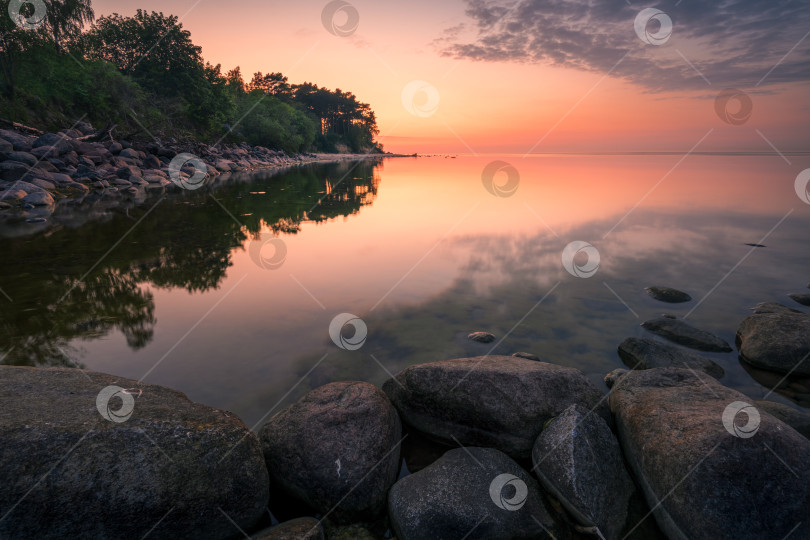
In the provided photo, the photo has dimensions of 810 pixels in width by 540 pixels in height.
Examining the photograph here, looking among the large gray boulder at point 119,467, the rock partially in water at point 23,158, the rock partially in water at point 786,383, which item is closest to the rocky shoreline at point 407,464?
the large gray boulder at point 119,467

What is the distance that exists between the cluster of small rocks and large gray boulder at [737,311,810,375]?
2504cm

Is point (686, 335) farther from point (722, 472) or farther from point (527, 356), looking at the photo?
point (722, 472)

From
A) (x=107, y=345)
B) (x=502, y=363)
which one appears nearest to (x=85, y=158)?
(x=107, y=345)

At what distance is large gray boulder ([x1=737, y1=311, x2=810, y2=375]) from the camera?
650cm

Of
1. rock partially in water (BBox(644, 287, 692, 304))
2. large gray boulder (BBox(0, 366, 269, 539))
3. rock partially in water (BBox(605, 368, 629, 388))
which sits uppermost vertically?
rock partially in water (BBox(644, 287, 692, 304))

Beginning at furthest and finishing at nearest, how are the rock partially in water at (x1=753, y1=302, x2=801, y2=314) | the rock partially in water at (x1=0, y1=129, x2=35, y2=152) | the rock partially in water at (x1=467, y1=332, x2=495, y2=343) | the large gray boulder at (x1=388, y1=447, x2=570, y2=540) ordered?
the rock partially in water at (x1=0, y1=129, x2=35, y2=152) < the rock partially in water at (x1=753, y1=302, x2=801, y2=314) < the rock partially in water at (x1=467, y1=332, x2=495, y2=343) < the large gray boulder at (x1=388, y1=447, x2=570, y2=540)

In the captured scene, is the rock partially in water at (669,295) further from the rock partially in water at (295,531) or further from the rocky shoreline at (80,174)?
the rocky shoreline at (80,174)

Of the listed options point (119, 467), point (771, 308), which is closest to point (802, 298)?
point (771, 308)

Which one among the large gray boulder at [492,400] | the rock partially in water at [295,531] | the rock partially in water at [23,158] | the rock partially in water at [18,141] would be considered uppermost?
the large gray boulder at [492,400]

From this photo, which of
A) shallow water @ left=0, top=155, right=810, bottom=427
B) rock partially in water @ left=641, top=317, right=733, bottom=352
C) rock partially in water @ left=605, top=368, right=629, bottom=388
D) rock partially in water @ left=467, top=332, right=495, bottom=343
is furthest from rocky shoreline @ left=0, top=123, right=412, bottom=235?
rock partially in water @ left=641, top=317, right=733, bottom=352

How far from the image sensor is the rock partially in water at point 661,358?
652 cm

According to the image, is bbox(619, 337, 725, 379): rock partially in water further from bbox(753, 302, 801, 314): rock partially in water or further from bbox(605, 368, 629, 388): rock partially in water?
bbox(753, 302, 801, 314): rock partially in water

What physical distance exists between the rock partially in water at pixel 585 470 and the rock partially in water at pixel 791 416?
242 centimetres

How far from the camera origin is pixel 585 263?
13414mm
